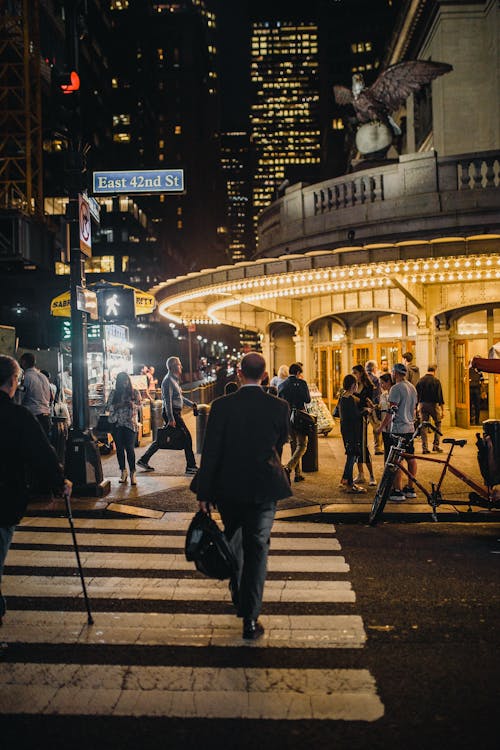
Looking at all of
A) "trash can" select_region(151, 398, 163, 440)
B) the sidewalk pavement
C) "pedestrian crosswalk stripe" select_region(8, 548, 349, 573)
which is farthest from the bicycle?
"trash can" select_region(151, 398, 163, 440)

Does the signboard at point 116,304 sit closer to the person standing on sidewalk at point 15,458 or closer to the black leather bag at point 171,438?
the black leather bag at point 171,438

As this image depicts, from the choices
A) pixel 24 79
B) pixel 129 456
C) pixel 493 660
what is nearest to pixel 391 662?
pixel 493 660

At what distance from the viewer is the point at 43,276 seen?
65.2m

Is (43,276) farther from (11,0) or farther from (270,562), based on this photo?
(270,562)

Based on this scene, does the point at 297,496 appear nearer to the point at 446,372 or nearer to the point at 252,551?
the point at 252,551

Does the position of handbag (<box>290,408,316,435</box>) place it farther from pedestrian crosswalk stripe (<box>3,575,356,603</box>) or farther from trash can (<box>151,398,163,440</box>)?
trash can (<box>151,398,163,440</box>)

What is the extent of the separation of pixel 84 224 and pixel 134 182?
1.33 meters

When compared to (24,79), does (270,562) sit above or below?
below

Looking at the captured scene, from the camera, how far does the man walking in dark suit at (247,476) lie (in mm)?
4262

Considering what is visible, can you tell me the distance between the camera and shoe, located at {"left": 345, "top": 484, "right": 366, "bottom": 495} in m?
9.50

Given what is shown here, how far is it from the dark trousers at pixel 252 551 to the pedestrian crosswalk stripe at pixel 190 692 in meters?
0.50

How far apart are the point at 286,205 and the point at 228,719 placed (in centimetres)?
1901

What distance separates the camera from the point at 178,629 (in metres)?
4.53

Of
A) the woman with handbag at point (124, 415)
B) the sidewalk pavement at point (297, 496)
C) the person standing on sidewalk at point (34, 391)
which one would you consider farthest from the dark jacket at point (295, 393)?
the person standing on sidewalk at point (34, 391)
